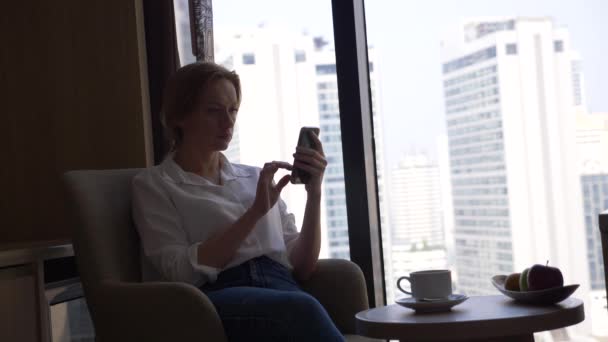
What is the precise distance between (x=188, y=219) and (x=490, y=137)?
1.55m

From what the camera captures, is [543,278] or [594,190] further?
[594,190]

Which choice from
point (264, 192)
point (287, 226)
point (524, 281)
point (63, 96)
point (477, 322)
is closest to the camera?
point (477, 322)

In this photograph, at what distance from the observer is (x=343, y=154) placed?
10.5ft

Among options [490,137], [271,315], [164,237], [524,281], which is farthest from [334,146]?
[271,315]

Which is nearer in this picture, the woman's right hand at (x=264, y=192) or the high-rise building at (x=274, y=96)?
the woman's right hand at (x=264, y=192)

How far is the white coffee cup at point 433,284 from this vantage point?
1964mm

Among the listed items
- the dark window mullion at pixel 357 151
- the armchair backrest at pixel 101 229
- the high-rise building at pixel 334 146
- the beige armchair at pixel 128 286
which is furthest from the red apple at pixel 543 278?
the high-rise building at pixel 334 146

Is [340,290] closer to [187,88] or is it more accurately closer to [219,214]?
[219,214]

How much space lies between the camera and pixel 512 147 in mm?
3197

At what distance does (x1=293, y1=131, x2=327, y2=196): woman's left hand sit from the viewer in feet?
7.04

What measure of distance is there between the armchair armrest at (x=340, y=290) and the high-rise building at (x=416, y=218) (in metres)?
1.05

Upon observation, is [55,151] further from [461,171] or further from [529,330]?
[529,330]

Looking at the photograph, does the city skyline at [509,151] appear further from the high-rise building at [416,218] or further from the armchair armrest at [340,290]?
the armchair armrest at [340,290]

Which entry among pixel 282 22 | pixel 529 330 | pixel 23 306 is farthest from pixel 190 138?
pixel 282 22
